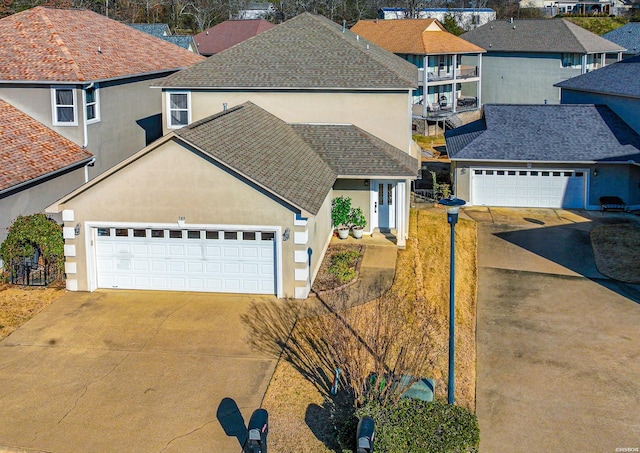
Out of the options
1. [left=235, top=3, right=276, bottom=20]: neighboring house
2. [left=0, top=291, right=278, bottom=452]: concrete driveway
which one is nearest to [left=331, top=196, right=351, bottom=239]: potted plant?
[left=0, top=291, right=278, bottom=452]: concrete driveway

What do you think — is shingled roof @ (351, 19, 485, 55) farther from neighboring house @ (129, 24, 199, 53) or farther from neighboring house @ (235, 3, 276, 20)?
neighboring house @ (235, 3, 276, 20)

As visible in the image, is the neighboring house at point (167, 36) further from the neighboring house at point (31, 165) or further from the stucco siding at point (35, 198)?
the stucco siding at point (35, 198)

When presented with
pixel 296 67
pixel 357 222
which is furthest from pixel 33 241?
pixel 296 67

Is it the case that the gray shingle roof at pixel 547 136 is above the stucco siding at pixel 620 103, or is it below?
below

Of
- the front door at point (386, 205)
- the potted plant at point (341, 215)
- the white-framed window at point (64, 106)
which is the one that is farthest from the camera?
the white-framed window at point (64, 106)

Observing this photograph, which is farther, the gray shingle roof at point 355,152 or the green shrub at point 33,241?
the gray shingle roof at point 355,152

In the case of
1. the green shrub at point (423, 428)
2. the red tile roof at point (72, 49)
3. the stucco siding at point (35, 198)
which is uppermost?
the red tile roof at point (72, 49)

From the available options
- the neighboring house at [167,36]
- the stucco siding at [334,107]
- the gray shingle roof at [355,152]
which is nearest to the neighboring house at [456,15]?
the neighboring house at [167,36]
